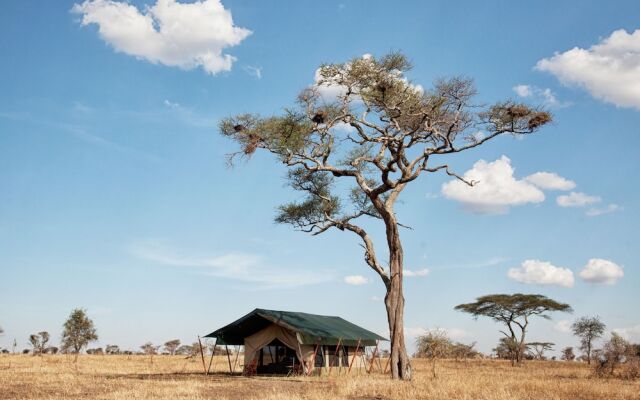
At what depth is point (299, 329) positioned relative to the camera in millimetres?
31266

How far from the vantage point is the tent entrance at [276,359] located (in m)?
34.4

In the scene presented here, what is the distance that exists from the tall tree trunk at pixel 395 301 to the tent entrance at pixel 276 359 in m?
→ 9.77

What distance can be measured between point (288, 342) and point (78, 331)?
35345 millimetres

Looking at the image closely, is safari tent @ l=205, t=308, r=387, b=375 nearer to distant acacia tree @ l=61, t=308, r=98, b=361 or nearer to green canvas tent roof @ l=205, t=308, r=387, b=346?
green canvas tent roof @ l=205, t=308, r=387, b=346

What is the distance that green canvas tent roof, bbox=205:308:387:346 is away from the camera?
31.8 m

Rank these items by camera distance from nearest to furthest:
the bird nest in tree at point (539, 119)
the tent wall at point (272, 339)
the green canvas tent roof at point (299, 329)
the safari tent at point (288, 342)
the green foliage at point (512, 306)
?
the bird nest in tree at point (539, 119) → the green canvas tent roof at point (299, 329) → the safari tent at point (288, 342) → the tent wall at point (272, 339) → the green foliage at point (512, 306)

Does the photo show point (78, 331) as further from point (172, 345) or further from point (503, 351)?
point (503, 351)

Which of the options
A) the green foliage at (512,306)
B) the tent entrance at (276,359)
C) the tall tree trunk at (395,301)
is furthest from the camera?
the green foliage at (512,306)

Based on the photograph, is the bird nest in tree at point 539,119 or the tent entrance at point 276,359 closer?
the bird nest in tree at point 539,119

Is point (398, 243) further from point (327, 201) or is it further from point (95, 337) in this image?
point (95, 337)

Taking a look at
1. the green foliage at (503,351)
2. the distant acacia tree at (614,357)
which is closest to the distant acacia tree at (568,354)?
the green foliage at (503,351)

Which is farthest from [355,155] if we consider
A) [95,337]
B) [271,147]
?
[95,337]

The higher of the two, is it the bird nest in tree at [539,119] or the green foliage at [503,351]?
the bird nest in tree at [539,119]

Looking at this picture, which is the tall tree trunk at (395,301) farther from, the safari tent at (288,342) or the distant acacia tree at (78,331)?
the distant acacia tree at (78,331)
